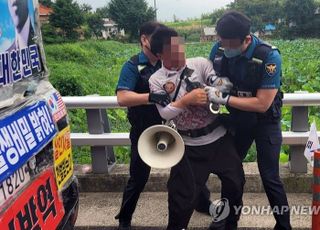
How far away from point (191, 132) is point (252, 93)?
515mm

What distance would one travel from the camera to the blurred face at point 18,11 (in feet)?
7.51

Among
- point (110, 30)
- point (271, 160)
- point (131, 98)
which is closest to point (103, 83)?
point (131, 98)

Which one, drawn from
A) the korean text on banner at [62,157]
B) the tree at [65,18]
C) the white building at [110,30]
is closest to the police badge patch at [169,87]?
the korean text on banner at [62,157]

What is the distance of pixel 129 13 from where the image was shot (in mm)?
69250

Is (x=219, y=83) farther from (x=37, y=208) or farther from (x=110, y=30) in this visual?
(x=110, y=30)

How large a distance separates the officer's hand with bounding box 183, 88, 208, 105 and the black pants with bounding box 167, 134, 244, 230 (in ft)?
1.42

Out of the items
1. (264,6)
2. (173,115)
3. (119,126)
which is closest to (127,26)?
(264,6)

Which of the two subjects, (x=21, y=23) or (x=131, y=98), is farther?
(x=131, y=98)

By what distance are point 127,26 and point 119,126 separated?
6515 centimetres

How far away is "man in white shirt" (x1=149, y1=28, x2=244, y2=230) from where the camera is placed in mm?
2879

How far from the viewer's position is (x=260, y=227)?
11.6 feet

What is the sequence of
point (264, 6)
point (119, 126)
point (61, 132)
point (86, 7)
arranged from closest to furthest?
point (61, 132) → point (119, 126) → point (264, 6) → point (86, 7)

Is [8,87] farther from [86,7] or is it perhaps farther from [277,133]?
[86,7]

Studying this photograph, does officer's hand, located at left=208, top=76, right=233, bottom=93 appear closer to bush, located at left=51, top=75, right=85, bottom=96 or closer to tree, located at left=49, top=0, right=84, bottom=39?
bush, located at left=51, top=75, right=85, bottom=96
